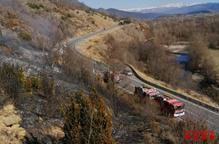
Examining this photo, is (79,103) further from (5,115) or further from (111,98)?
(111,98)

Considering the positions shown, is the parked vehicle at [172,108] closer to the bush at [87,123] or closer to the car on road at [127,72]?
the bush at [87,123]

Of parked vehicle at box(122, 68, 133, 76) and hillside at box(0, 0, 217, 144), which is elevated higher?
hillside at box(0, 0, 217, 144)

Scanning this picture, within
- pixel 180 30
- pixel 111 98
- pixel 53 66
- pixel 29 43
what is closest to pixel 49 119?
pixel 111 98

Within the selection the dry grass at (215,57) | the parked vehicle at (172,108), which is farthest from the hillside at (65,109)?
the dry grass at (215,57)

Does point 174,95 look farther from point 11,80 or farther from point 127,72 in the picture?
point 11,80

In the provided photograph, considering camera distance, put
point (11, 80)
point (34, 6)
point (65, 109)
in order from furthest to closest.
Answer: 1. point (34, 6)
2. point (11, 80)
3. point (65, 109)

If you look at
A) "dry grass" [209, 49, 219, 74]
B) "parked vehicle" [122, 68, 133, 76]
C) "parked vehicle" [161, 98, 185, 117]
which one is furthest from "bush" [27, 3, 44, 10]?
"parked vehicle" [161, 98, 185, 117]

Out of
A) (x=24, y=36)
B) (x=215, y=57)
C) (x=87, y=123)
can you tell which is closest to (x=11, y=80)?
(x=87, y=123)

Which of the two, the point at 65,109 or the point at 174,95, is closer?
the point at 65,109

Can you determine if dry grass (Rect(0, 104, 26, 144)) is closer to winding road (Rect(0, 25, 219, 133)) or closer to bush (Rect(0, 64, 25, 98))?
bush (Rect(0, 64, 25, 98))
